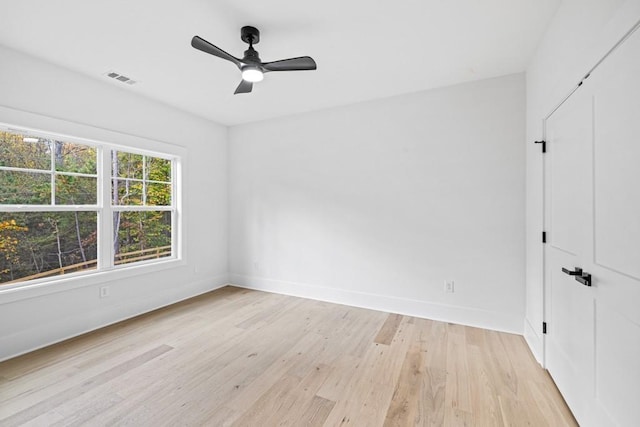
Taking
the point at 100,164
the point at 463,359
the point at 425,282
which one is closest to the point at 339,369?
the point at 463,359

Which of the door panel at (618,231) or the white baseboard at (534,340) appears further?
the white baseboard at (534,340)

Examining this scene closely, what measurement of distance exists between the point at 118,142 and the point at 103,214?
860 mm

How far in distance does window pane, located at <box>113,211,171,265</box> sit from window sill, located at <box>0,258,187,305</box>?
15cm

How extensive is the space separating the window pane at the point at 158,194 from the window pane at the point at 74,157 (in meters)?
0.69

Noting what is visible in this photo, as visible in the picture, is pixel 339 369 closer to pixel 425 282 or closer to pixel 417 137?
pixel 425 282

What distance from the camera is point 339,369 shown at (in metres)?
2.28

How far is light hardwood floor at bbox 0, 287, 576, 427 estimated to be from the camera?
1761mm

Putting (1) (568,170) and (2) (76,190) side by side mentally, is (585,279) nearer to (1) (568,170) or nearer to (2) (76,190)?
(1) (568,170)

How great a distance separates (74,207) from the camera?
2.93 m

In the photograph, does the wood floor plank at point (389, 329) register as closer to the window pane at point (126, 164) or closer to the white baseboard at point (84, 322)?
the white baseboard at point (84, 322)

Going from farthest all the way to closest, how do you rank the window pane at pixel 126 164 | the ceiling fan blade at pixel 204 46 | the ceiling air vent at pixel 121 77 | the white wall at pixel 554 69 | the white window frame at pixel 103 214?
1. the window pane at pixel 126 164
2. the ceiling air vent at pixel 121 77
3. the white window frame at pixel 103 214
4. the ceiling fan blade at pixel 204 46
5. the white wall at pixel 554 69

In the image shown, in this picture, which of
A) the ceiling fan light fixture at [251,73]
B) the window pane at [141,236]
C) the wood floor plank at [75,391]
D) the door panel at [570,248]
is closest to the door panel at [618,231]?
the door panel at [570,248]

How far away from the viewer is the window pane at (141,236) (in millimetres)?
3393

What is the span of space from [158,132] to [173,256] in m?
1.75
